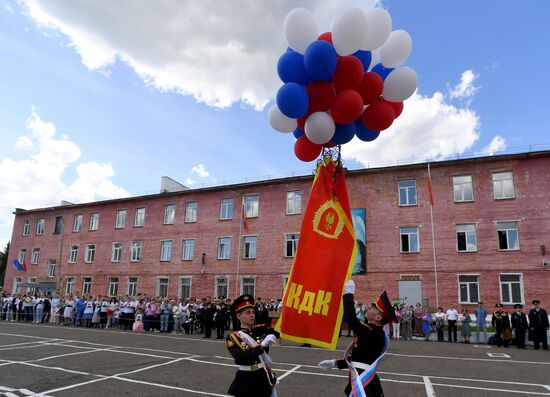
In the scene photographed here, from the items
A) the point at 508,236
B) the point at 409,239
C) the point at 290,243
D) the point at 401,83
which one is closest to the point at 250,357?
the point at 401,83

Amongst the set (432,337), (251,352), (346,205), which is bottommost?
(432,337)

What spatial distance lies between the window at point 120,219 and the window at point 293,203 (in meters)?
16.9

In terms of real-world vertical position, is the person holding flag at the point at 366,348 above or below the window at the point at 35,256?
below

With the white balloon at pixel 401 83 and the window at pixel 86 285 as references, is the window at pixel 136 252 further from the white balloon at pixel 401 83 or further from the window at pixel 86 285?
the white balloon at pixel 401 83

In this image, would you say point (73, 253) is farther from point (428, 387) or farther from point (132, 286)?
point (428, 387)

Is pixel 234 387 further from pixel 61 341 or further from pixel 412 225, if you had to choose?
pixel 412 225

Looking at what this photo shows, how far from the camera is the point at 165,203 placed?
35.6 metres

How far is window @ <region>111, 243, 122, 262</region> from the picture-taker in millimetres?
36719

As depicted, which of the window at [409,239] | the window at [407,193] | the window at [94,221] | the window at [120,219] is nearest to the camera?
the window at [409,239]

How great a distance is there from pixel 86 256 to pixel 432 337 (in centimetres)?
3189

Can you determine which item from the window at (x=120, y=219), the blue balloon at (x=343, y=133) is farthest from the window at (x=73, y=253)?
the blue balloon at (x=343, y=133)

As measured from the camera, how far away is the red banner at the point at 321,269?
4960 mm

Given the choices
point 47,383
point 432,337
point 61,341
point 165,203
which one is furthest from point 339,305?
point 165,203

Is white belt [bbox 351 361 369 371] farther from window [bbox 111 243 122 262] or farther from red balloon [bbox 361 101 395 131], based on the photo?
window [bbox 111 243 122 262]
